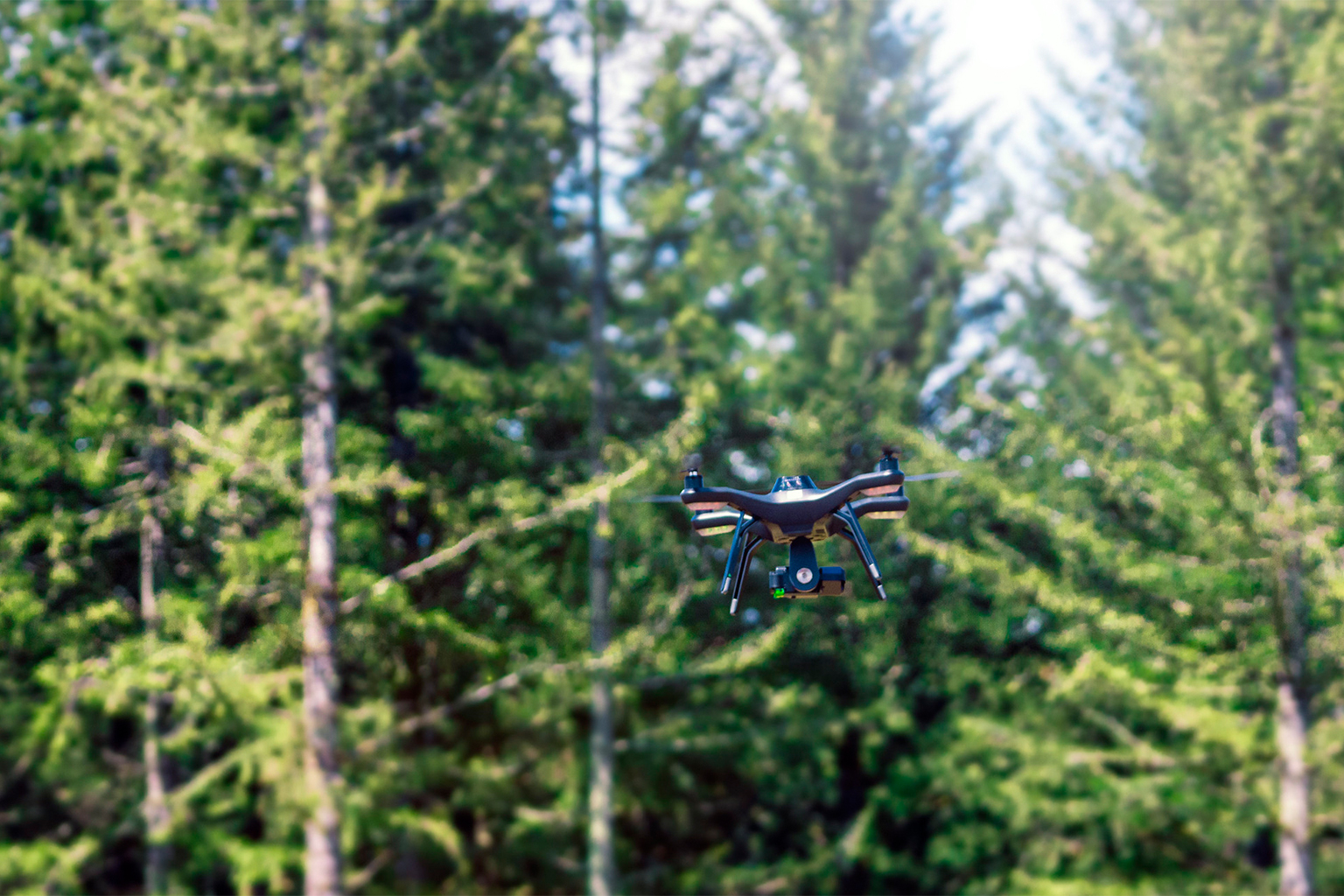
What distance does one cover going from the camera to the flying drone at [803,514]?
10.4 feet

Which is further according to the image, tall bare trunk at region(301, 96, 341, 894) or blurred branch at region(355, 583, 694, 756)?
blurred branch at region(355, 583, 694, 756)

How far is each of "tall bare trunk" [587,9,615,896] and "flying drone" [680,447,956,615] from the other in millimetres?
7157

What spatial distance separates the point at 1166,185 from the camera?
499 inches

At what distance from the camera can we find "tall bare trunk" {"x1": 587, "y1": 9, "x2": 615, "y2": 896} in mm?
11070

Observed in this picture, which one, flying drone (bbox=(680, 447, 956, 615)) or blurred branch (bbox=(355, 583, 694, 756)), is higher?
flying drone (bbox=(680, 447, 956, 615))

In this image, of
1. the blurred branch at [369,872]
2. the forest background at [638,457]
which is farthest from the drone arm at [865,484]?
the blurred branch at [369,872]

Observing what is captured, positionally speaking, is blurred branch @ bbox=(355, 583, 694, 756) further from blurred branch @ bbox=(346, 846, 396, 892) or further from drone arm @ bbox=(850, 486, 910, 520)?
drone arm @ bbox=(850, 486, 910, 520)

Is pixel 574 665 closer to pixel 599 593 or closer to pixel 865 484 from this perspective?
pixel 599 593

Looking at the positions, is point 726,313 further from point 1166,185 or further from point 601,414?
point 1166,185

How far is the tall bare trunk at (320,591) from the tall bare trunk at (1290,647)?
798 cm

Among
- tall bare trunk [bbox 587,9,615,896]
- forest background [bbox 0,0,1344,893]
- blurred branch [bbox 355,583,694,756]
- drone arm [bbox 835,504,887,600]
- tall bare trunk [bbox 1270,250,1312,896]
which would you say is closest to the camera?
drone arm [bbox 835,504,887,600]

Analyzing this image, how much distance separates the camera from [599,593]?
11.2 m

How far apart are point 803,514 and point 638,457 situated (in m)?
7.25

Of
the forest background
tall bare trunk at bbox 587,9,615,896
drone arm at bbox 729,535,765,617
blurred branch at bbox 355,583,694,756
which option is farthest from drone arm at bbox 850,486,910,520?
tall bare trunk at bbox 587,9,615,896
